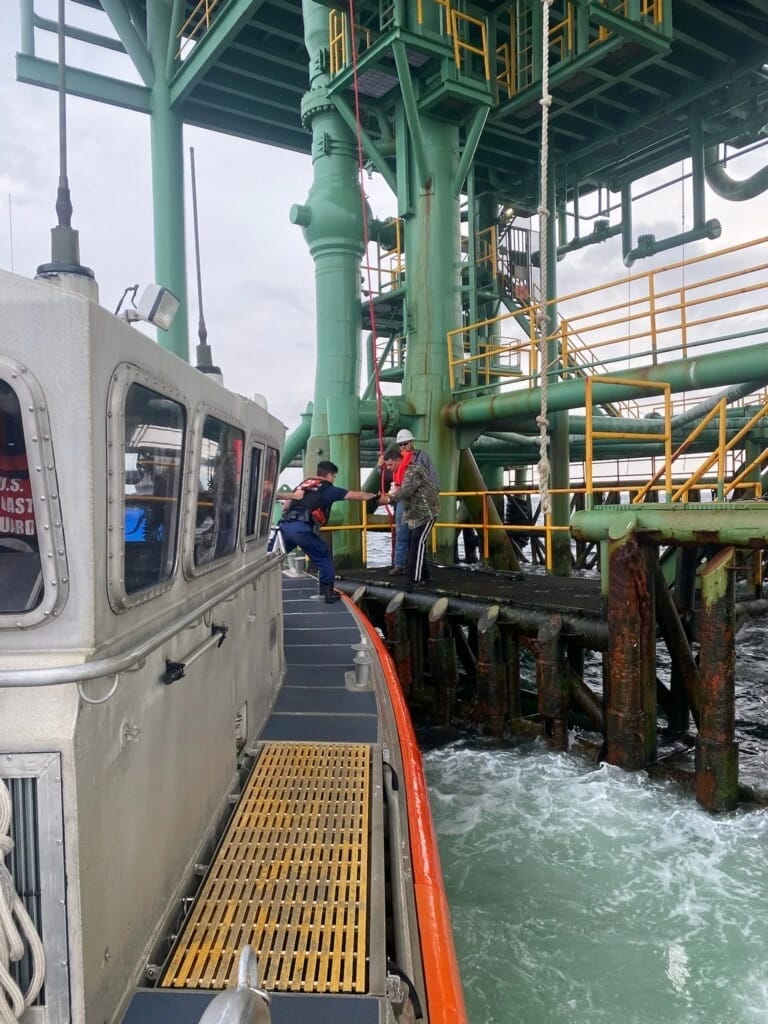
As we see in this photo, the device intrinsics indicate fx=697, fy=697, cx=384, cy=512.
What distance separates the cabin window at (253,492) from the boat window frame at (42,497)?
2.08 m

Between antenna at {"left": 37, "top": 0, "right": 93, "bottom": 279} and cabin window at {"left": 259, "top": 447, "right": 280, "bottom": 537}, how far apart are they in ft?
6.85

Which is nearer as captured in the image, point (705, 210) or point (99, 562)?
point (99, 562)

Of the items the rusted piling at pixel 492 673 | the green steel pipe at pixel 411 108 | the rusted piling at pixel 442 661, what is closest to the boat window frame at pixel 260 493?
the rusted piling at pixel 492 673

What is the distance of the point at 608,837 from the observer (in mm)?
5453

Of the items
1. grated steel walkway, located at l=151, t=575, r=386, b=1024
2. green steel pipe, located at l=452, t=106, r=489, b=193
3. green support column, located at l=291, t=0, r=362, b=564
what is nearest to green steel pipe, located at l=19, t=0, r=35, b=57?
green support column, located at l=291, t=0, r=362, b=564

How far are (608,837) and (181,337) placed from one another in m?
13.8

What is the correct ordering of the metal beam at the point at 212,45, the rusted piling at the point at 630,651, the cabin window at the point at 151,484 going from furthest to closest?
the metal beam at the point at 212,45 < the rusted piling at the point at 630,651 < the cabin window at the point at 151,484

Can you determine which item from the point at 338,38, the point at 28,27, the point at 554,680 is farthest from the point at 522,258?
the point at 554,680

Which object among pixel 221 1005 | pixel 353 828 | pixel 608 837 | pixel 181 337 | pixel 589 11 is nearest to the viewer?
pixel 221 1005

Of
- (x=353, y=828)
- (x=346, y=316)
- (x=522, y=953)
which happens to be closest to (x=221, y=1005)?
(x=353, y=828)

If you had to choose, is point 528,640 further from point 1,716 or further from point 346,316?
point 346,316

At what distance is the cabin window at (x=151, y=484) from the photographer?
6.88ft

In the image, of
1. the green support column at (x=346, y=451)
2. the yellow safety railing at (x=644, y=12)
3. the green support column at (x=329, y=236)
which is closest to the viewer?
the yellow safety railing at (x=644, y=12)

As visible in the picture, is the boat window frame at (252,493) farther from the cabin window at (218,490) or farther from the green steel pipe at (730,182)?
the green steel pipe at (730,182)
